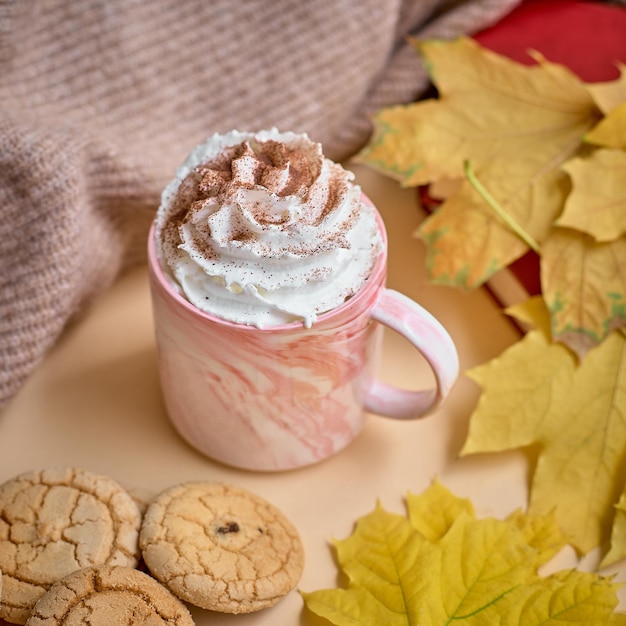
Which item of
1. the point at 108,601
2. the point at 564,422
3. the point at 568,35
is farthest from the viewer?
the point at 568,35

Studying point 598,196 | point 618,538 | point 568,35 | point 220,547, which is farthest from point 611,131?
point 220,547

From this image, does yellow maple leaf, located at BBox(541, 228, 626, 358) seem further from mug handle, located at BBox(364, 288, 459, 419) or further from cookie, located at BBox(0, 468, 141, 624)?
cookie, located at BBox(0, 468, 141, 624)

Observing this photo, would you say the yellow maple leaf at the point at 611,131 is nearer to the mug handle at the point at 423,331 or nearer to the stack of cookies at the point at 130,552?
the mug handle at the point at 423,331

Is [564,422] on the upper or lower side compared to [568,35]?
lower

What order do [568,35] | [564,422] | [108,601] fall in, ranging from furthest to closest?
[568,35], [564,422], [108,601]

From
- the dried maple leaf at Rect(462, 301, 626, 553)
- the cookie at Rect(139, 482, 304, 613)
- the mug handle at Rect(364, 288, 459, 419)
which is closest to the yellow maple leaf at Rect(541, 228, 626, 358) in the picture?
the dried maple leaf at Rect(462, 301, 626, 553)

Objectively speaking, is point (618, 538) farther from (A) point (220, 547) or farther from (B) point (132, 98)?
(B) point (132, 98)
